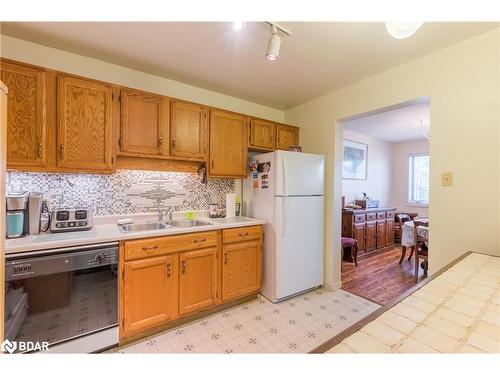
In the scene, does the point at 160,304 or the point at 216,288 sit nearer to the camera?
the point at 160,304

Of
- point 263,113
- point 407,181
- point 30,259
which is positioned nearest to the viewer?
point 30,259

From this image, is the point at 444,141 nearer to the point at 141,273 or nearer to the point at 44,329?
the point at 141,273

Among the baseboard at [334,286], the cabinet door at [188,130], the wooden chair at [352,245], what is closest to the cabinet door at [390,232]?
the wooden chair at [352,245]

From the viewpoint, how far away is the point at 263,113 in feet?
10.6

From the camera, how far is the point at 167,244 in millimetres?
1917

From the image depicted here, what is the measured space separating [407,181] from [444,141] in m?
4.33

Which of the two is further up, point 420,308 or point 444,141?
point 444,141

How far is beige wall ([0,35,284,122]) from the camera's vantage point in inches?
70.6

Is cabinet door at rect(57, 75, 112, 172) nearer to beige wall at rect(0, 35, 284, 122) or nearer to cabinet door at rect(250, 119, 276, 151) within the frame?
beige wall at rect(0, 35, 284, 122)

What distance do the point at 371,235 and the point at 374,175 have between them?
65.8 inches

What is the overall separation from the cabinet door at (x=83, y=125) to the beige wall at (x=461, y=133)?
2.63m
